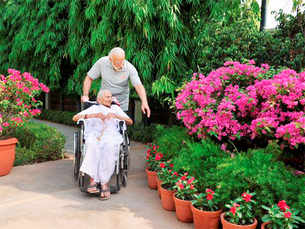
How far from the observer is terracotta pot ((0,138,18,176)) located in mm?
4145

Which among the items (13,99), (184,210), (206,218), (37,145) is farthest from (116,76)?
(206,218)

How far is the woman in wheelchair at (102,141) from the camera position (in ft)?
11.1

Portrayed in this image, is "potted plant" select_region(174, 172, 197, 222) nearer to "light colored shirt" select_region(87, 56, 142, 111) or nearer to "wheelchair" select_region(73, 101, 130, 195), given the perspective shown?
"wheelchair" select_region(73, 101, 130, 195)

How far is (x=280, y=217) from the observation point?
226 cm

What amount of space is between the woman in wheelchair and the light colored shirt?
0.53m

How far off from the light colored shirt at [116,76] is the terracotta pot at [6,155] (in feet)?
4.79

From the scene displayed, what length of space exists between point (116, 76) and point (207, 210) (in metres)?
2.28

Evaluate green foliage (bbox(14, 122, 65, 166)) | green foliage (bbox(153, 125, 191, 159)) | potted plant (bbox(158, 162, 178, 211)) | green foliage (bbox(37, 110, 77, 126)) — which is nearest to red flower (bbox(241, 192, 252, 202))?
potted plant (bbox(158, 162, 178, 211))

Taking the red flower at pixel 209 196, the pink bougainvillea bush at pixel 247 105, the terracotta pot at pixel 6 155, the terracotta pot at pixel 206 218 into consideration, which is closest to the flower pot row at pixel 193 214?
the terracotta pot at pixel 206 218

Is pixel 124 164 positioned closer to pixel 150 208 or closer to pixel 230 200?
pixel 150 208

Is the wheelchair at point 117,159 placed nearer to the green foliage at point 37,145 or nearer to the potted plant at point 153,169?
the potted plant at point 153,169

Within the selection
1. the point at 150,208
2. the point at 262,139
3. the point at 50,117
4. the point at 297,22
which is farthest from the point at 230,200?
the point at 50,117

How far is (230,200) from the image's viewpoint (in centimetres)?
256

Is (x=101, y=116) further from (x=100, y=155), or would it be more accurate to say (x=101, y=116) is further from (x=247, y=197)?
(x=247, y=197)
